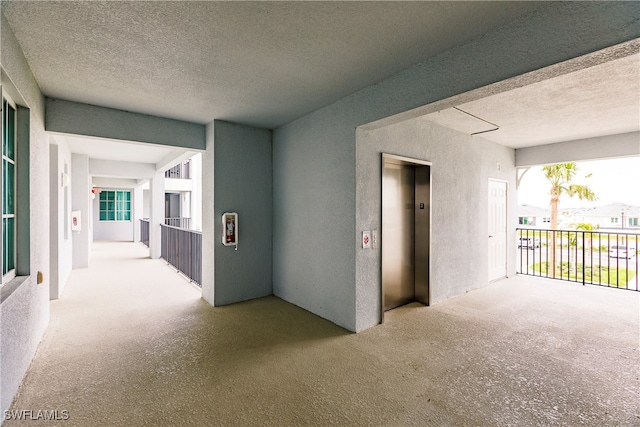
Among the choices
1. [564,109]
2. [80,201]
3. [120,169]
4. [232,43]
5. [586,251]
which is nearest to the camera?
[232,43]

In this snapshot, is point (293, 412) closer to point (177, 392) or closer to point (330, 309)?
point (177, 392)

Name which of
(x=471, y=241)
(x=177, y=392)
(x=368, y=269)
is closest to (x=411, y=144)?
(x=368, y=269)

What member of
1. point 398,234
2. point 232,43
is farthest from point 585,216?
point 232,43

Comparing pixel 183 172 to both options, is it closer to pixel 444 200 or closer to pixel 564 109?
pixel 444 200

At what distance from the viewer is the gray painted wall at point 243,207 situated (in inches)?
165

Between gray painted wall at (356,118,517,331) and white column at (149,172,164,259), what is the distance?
7021 millimetres

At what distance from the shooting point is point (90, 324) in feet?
11.6

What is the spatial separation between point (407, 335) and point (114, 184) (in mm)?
12294

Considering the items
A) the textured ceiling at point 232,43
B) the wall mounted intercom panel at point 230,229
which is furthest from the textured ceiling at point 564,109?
the wall mounted intercom panel at point 230,229

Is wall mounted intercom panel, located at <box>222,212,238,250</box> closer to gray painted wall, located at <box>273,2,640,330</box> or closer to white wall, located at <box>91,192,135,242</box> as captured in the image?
gray painted wall, located at <box>273,2,640,330</box>

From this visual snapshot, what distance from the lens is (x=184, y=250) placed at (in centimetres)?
623

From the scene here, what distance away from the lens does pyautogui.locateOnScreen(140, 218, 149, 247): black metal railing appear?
416 inches

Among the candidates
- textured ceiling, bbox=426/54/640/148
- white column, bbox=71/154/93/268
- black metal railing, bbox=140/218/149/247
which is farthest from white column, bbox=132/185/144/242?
textured ceiling, bbox=426/54/640/148

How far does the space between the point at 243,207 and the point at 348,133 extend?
1975 millimetres
